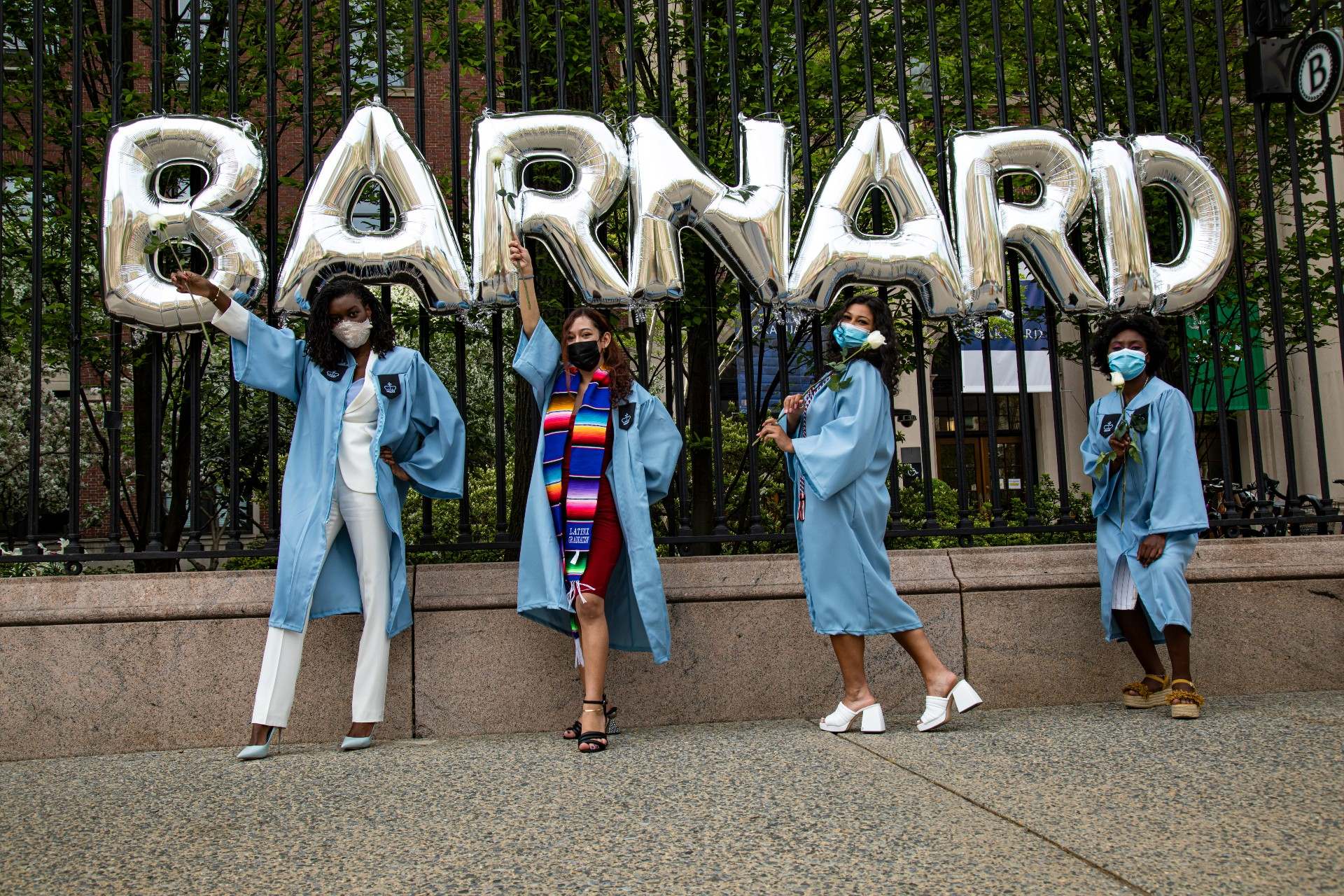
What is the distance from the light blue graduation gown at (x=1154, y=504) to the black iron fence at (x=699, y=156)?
13.2 inches

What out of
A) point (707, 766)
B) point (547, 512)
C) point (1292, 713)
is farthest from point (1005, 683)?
point (547, 512)

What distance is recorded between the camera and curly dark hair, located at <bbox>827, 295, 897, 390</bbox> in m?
4.82

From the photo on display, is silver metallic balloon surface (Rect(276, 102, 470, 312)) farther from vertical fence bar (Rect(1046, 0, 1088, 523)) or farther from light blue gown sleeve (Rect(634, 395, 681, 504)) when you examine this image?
vertical fence bar (Rect(1046, 0, 1088, 523))

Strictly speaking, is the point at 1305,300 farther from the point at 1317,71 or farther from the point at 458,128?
the point at 458,128

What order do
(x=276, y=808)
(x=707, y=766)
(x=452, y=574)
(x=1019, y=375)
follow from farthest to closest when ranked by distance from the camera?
(x=1019, y=375)
(x=452, y=574)
(x=707, y=766)
(x=276, y=808)

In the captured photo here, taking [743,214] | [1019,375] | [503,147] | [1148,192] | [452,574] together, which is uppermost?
[1148,192]

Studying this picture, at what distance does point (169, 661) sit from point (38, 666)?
1.76 ft

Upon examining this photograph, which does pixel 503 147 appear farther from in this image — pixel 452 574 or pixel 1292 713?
pixel 1292 713

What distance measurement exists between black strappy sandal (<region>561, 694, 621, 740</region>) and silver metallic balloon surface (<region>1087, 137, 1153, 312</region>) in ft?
10.9

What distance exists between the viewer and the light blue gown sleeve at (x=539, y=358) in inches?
191

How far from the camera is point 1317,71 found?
5.94 meters

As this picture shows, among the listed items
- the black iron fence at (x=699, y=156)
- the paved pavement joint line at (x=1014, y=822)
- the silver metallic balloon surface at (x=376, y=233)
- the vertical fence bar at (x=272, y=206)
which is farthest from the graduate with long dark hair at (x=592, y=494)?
the vertical fence bar at (x=272, y=206)

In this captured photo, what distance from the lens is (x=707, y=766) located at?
400 cm

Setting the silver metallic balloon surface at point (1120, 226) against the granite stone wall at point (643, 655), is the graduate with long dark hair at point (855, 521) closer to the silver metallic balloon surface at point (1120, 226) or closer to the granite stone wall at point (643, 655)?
the granite stone wall at point (643, 655)
